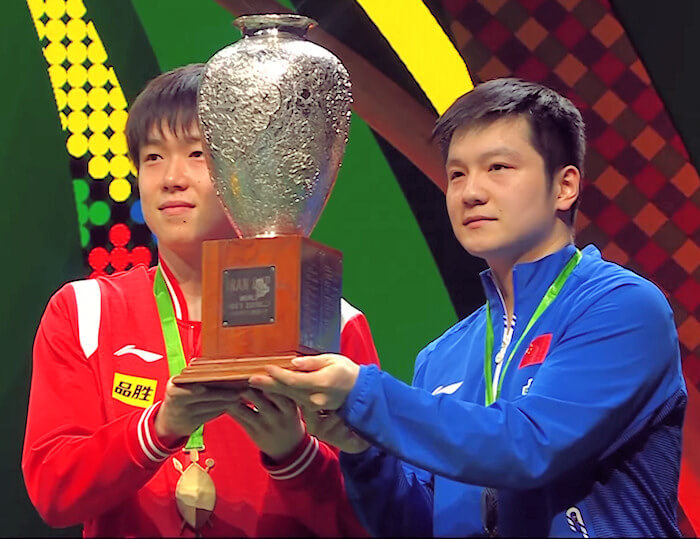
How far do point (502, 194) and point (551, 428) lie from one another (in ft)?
1.47

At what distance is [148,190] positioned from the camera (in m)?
2.29

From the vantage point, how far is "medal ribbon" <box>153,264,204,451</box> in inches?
87.2

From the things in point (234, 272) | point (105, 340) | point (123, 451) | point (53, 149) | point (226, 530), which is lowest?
point (226, 530)

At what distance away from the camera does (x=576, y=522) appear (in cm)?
198

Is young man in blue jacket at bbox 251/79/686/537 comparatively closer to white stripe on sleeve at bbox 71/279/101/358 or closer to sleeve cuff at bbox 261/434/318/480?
sleeve cuff at bbox 261/434/318/480

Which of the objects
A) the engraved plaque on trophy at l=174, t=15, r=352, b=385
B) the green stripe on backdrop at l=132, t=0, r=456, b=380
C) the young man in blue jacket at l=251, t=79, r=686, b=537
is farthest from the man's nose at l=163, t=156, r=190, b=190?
the green stripe on backdrop at l=132, t=0, r=456, b=380

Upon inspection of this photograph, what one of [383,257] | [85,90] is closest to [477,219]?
[383,257]

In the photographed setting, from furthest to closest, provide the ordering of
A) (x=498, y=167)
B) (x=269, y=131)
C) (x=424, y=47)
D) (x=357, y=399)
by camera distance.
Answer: (x=424, y=47), (x=498, y=167), (x=269, y=131), (x=357, y=399)

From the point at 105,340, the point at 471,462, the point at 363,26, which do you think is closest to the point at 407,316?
the point at 363,26

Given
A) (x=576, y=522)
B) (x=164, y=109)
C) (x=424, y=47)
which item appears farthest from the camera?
(x=424, y=47)

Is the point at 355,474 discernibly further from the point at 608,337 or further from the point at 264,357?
the point at 608,337

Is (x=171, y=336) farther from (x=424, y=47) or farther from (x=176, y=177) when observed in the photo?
(x=424, y=47)

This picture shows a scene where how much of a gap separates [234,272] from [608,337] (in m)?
0.60

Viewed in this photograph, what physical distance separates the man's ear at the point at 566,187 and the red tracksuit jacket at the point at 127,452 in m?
0.60
